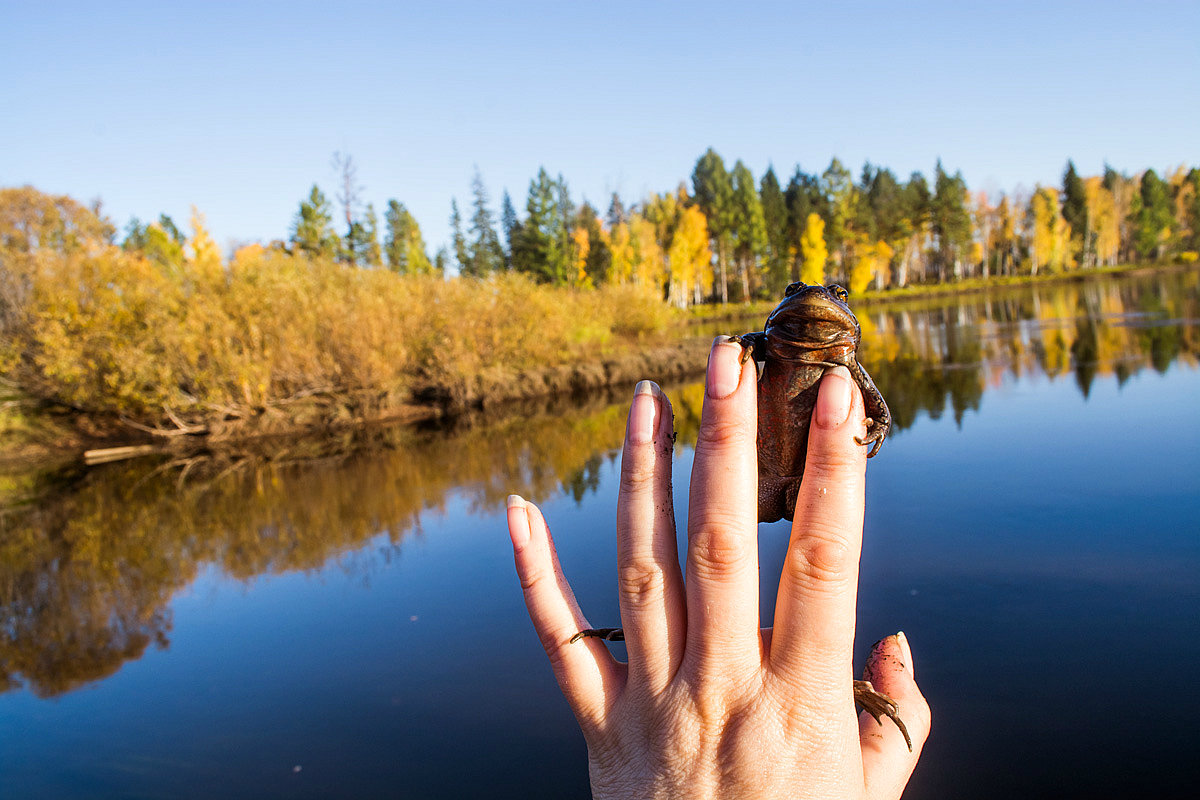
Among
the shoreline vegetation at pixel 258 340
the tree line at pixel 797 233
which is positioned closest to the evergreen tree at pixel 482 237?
the tree line at pixel 797 233

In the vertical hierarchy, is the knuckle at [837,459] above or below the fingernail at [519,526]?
above

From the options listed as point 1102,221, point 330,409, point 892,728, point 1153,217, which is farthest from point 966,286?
point 892,728

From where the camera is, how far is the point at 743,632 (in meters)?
1.37

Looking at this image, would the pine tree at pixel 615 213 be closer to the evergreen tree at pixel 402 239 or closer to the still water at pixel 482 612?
the evergreen tree at pixel 402 239

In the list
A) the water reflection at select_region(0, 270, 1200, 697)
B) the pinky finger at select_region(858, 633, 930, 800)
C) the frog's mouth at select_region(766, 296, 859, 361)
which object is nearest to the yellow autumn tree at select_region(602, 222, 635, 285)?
the water reflection at select_region(0, 270, 1200, 697)

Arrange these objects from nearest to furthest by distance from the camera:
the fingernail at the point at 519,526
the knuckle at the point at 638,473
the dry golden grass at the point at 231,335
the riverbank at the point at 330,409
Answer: the knuckle at the point at 638,473 → the fingernail at the point at 519,526 → the dry golden grass at the point at 231,335 → the riverbank at the point at 330,409

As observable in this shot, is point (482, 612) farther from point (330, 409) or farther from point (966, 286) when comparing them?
point (966, 286)

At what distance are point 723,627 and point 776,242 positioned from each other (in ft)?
208

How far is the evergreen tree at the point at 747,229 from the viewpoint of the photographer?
58438mm

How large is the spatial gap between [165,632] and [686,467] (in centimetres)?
729

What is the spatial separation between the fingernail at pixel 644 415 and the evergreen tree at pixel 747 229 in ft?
197

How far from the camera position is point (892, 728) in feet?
5.49

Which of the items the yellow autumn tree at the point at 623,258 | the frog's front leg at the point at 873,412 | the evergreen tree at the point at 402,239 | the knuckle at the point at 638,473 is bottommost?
the knuckle at the point at 638,473

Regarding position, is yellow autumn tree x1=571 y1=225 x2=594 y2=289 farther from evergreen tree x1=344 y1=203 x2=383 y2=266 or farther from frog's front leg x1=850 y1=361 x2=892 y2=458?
frog's front leg x1=850 y1=361 x2=892 y2=458
